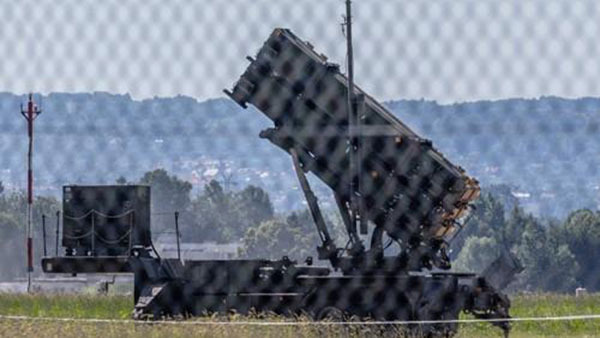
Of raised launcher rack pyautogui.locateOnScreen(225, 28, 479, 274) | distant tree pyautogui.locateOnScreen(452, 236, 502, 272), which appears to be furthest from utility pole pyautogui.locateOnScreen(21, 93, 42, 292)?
distant tree pyautogui.locateOnScreen(452, 236, 502, 272)

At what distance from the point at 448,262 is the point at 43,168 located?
6.90 meters

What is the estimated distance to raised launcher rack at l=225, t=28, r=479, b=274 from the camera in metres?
13.1

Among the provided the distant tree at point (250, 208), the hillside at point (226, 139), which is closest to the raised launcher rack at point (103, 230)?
the distant tree at point (250, 208)

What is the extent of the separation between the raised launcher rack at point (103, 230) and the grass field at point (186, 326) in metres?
1.25

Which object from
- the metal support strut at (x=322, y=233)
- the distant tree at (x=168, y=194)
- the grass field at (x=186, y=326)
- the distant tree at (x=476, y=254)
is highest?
the distant tree at (x=168, y=194)

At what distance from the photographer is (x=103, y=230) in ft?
45.8

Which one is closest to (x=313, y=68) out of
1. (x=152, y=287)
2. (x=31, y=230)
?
(x=152, y=287)

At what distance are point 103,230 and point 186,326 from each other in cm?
391

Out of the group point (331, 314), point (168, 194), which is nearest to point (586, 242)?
point (331, 314)

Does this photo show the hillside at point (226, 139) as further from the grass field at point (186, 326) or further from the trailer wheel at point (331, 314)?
the trailer wheel at point (331, 314)

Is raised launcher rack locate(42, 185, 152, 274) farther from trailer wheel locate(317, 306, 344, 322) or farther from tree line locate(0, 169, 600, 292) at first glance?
trailer wheel locate(317, 306, 344, 322)

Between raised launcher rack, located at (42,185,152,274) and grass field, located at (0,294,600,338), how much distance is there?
4.10ft

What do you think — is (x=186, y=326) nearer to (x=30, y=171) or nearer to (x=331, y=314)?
(x=30, y=171)

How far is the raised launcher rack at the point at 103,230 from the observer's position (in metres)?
13.6
